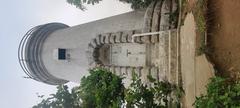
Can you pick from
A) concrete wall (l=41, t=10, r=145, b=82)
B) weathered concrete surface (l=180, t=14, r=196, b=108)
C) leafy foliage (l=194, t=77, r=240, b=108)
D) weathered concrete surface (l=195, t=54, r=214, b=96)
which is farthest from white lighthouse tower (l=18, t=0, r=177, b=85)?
leafy foliage (l=194, t=77, r=240, b=108)

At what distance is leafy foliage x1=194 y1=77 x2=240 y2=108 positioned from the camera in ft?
34.0

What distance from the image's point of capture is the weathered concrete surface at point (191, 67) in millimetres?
13016

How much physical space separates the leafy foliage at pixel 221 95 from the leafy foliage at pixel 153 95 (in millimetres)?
2823

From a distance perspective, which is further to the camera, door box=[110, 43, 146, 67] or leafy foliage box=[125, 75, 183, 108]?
door box=[110, 43, 146, 67]

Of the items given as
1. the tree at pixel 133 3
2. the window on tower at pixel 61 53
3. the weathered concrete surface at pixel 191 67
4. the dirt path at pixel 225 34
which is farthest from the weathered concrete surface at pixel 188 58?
the window on tower at pixel 61 53

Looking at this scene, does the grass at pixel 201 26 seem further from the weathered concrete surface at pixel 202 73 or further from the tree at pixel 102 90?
the tree at pixel 102 90

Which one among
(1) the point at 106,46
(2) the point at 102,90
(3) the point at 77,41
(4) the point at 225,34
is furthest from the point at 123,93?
(3) the point at 77,41

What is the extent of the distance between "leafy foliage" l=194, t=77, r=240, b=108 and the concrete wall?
6076 mm

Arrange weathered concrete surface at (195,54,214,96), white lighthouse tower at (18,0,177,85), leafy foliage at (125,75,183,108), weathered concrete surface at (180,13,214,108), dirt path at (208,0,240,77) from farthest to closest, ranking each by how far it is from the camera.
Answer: white lighthouse tower at (18,0,177,85)
leafy foliage at (125,75,183,108)
weathered concrete surface at (180,13,214,108)
weathered concrete surface at (195,54,214,96)
dirt path at (208,0,240,77)

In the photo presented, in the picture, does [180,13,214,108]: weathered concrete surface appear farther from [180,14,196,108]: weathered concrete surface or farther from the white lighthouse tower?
the white lighthouse tower

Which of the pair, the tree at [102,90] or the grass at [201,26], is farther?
the tree at [102,90]

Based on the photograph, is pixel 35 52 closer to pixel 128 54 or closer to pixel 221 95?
pixel 128 54

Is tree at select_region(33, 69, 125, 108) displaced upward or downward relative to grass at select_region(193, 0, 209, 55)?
downward

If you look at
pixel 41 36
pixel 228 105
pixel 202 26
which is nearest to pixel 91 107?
pixel 202 26
